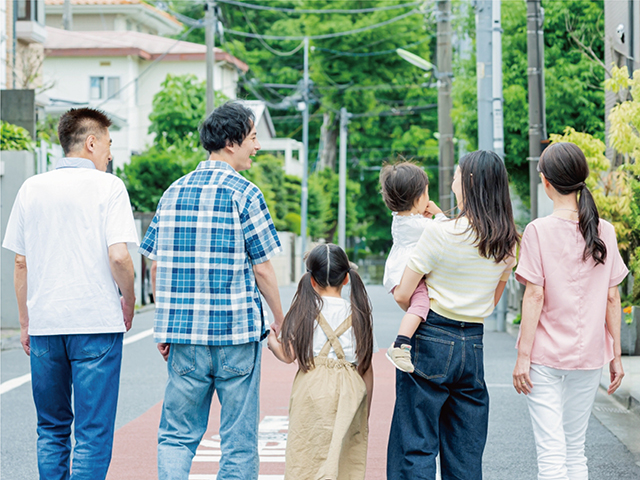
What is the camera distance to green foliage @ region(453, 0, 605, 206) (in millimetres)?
17250

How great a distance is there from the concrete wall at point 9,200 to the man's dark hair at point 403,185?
1065 cm

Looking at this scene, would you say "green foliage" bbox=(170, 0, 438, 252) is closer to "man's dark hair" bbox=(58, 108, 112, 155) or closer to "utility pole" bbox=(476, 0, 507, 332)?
"utility pole" bbox=(476, 0, 507, 332)

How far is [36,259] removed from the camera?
4176 mm

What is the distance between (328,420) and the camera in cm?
398

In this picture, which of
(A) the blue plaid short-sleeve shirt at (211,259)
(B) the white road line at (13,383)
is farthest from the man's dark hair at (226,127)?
(B) the white road line at (13,383)

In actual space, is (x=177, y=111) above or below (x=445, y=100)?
above

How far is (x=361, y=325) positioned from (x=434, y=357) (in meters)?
0.38

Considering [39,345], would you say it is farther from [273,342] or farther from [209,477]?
[209,477]

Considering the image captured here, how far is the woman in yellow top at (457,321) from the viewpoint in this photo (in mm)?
3844

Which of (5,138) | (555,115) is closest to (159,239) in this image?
(5,138)

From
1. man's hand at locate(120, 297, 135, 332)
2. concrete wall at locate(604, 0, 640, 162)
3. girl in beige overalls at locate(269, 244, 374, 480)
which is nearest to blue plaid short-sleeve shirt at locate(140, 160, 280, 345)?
girl in beige overalls at locate(269, 244, 374, 480)

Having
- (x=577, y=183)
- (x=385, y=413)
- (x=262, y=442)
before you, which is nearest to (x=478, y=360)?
(x=577, y=183)

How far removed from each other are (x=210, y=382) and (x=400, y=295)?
924 mm

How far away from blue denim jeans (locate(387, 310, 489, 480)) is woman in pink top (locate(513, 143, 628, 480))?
23 centimetres
